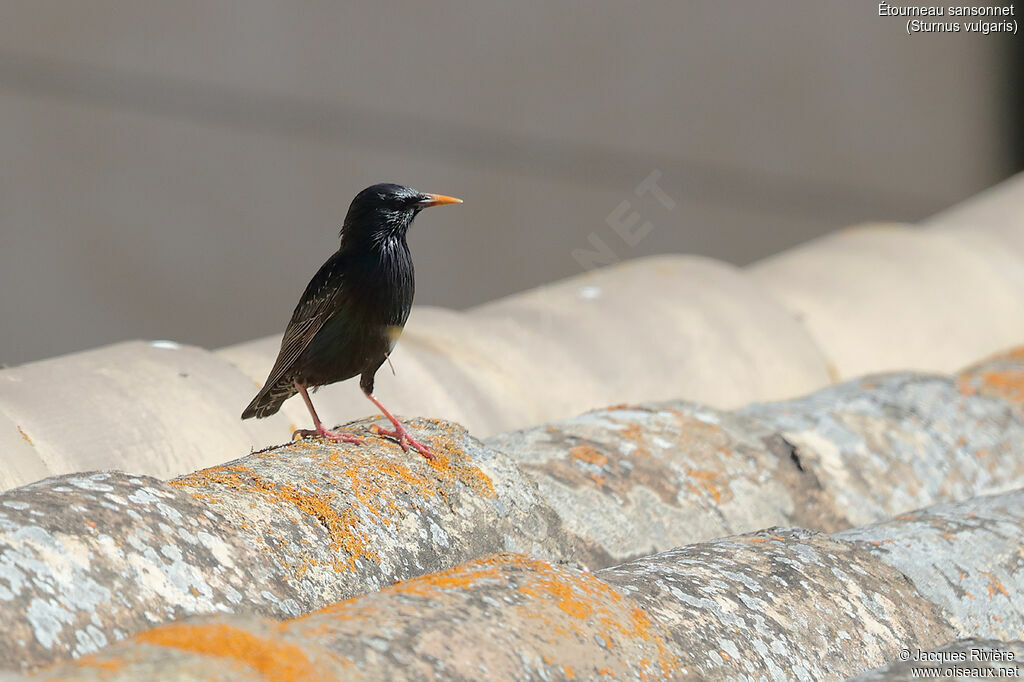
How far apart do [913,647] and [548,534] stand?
1.64 ft

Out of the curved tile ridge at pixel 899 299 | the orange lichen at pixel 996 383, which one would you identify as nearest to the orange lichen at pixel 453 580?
the orange lichen at pixel 996 383

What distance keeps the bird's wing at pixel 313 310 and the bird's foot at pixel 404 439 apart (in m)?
0.20

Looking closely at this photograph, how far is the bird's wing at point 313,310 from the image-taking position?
1.27 metres

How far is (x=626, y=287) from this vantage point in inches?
128

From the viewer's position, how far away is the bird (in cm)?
124

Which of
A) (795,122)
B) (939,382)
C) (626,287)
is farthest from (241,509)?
(795,122)

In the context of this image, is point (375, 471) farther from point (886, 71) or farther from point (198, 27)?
point (886, 71)

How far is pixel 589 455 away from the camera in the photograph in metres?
1.91

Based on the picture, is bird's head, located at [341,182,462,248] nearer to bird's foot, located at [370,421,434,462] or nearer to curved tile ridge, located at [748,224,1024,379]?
bird's foot, located at [370,421,434,462]

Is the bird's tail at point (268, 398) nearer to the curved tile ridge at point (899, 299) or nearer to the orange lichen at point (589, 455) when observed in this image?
the orange lichen at point (589, 455)

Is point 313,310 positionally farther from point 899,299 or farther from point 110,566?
point 899,299

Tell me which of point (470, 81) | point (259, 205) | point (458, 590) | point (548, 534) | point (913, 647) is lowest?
point (913, 647)

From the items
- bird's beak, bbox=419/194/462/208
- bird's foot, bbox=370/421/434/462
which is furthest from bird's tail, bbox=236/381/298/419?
bird's beak, bbox=419/194/462/208

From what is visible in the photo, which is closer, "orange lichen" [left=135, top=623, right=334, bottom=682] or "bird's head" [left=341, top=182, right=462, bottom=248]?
"orange lichen" [left=135, top=623, right=334, bottom=682]
